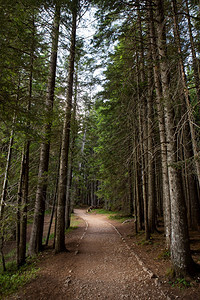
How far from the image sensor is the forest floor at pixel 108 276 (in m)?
3.79

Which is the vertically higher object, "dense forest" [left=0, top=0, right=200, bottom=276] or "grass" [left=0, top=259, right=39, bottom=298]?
"dense forest" [left=0, top=0, right=200, bottom=276]

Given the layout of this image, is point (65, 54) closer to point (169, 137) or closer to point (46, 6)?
point (46, 6)

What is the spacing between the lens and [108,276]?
4770 mm

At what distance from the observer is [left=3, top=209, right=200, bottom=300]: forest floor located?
3.79 metres

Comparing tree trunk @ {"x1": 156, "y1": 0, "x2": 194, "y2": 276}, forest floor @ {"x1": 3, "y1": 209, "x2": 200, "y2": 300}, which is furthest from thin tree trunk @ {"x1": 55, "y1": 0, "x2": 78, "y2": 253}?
tree trunk @ {"x1": 156, "y1": 0, "x2": 194, "y2": 276}

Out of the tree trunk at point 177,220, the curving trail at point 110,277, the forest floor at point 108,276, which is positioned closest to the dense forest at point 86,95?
the tree trunk at point 177,220

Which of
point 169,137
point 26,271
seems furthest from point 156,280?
point 26,271

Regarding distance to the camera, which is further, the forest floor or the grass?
the grass

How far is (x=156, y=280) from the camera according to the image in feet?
13.5

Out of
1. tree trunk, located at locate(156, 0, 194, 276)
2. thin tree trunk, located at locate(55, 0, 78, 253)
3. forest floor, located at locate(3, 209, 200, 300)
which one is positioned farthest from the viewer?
thin tree trunk, located at locate(55, 0, 78, 253)

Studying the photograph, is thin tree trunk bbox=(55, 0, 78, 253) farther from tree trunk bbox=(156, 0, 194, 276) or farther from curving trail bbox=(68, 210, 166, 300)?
tree trunk bbox=(156, 0, 194, 276)

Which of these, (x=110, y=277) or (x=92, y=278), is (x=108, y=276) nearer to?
(x=110, y=277)

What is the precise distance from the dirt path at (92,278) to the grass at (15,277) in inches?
10.6

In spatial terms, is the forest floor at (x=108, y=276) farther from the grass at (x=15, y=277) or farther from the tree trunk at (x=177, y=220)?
the tree trunk at (x=177, y=220)
